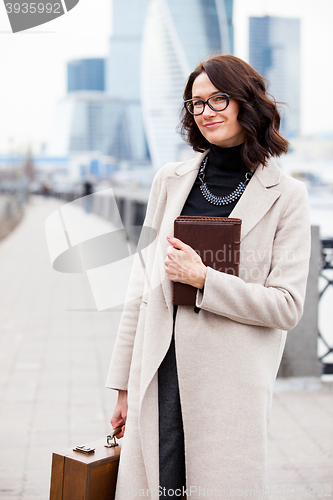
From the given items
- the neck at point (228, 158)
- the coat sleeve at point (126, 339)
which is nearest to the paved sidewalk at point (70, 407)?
the coat sleeve at point (126, 339)

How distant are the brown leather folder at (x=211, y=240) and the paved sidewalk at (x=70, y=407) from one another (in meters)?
1.83

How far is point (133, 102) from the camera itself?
101750 mm

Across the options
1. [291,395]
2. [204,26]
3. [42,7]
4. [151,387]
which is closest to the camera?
[151,387]

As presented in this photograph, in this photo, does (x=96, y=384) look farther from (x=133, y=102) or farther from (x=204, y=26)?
(x=133, y=102)

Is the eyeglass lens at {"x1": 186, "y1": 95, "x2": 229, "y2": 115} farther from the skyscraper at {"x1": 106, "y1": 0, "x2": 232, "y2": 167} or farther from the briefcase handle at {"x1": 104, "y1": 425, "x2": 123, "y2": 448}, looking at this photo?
the skyscraper at {"x1": 106, "y1": 0, "x2": 232, "y2": 167}

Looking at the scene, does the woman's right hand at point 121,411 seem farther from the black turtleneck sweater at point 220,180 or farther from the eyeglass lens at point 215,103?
the eyeglass lens at point 215,103

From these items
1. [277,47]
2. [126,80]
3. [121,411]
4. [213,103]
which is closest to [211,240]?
[213,103]

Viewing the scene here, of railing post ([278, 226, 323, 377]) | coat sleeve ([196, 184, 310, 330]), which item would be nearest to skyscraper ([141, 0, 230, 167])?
railing post ([278, 226, 323, 377])

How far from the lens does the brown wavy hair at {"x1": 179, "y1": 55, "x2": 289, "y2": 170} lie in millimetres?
1653

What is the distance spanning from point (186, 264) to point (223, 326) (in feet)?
0.77

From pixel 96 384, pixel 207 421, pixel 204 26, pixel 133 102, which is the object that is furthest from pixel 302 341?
pixel 133 102

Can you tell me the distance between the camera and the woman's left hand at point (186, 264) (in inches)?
62.2

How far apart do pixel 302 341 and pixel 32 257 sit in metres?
10.5

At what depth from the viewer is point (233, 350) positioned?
1.65 meters
